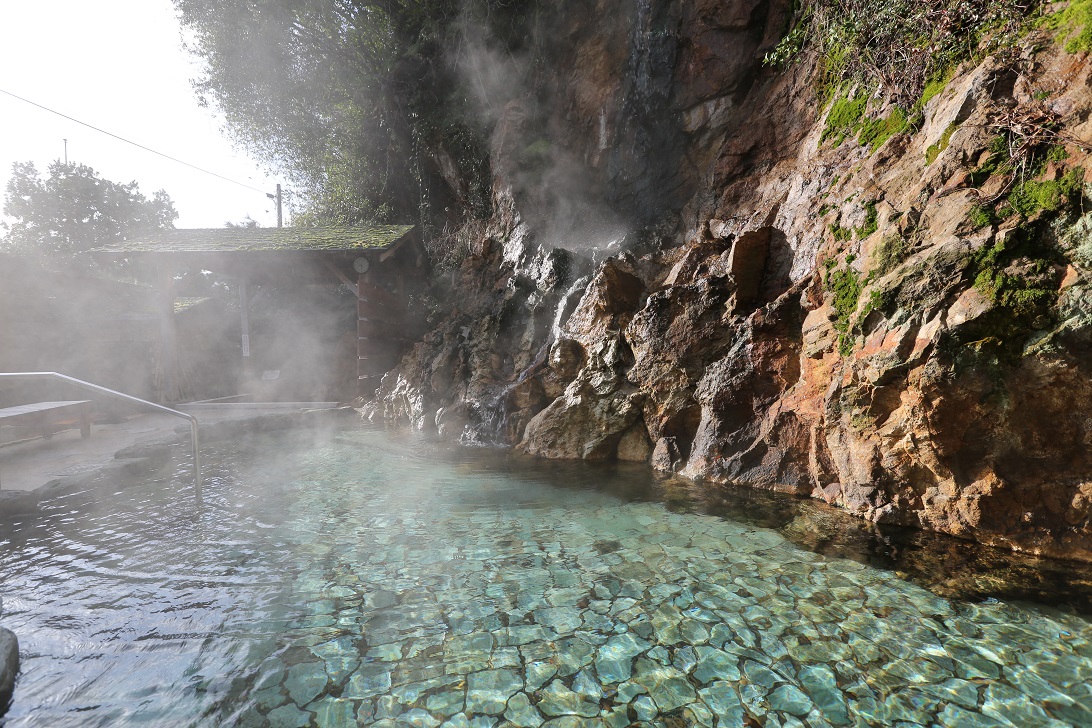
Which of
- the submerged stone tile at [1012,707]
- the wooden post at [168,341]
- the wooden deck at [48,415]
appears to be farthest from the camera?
the wooden post at [168,341]

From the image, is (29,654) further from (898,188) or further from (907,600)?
(898,188)

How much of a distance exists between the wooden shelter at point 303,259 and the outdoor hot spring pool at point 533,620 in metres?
8.29

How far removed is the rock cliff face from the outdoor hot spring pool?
28.2 inches

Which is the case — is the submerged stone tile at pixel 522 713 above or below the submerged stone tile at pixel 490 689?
below

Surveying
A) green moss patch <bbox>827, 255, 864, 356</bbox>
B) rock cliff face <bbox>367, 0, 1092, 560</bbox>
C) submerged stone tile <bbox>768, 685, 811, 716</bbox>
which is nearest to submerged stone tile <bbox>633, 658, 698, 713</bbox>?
submerged stone tile <bbox>768, 685, 811, 716</bbox>

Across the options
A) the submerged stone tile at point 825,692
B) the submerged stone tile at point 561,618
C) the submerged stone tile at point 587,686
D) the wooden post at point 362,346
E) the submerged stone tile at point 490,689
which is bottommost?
the submerged stone tile at point 490,689

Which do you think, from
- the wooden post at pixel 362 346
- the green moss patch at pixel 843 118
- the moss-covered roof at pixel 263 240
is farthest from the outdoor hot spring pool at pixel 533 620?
the moss-covered roof at pixel 263 240

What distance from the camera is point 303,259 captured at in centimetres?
1298

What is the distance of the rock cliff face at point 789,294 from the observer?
3.33 meters

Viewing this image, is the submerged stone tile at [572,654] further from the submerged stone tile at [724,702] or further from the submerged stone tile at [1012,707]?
the submerged stone tile at [1012,707]

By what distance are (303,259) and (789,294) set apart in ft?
39.9

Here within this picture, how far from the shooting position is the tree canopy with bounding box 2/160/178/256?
2662 centimetres

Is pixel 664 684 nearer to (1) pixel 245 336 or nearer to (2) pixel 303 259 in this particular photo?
(1) pixel 245 336

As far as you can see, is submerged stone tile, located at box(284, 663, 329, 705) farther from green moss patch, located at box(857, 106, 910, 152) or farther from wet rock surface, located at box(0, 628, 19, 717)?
green moss patch, located at box(857, 106, 910, 152)
